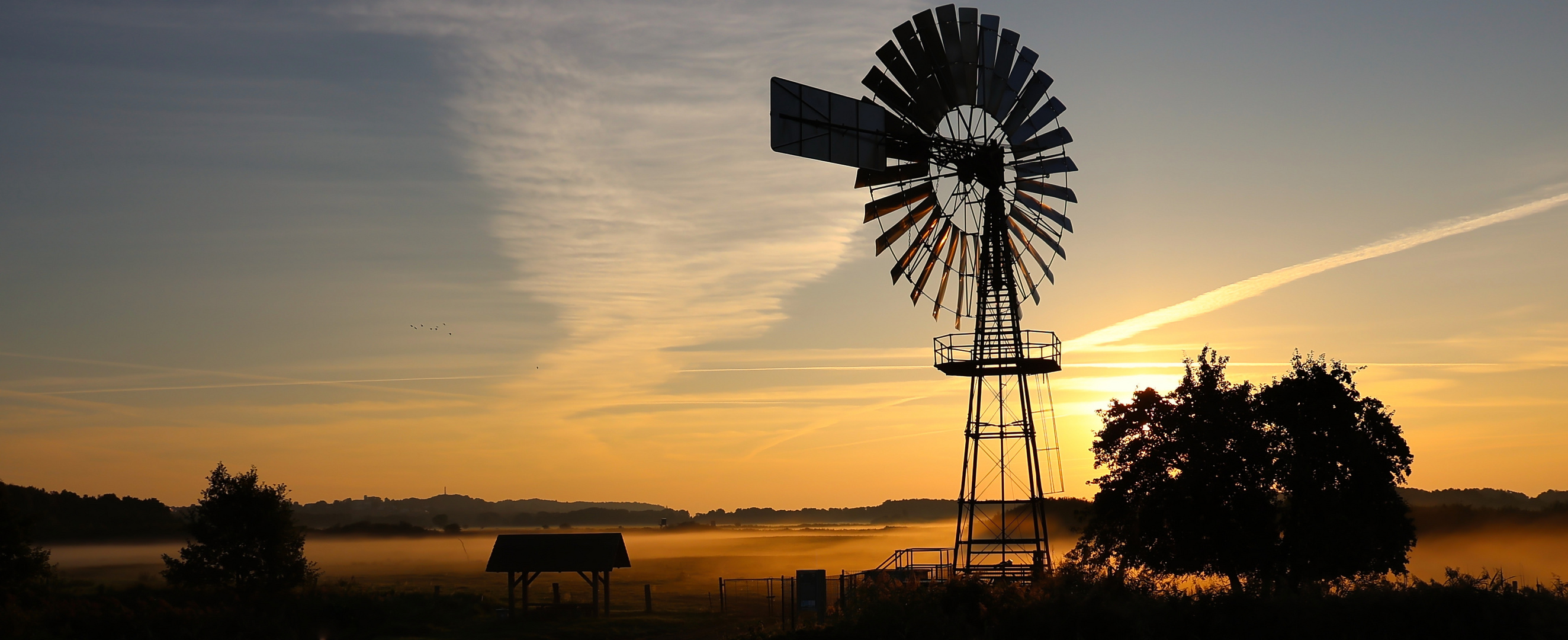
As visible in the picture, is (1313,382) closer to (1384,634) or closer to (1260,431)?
(1260,431)

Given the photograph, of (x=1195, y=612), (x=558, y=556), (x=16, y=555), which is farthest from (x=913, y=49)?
(x=16, y=555)

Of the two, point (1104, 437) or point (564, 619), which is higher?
point (1104, 437)

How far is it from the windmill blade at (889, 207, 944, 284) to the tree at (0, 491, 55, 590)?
45.2 meters

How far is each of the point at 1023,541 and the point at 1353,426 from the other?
45.1 feet

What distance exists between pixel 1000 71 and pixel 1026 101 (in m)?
1.52

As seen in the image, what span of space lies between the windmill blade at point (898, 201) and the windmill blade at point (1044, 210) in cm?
323

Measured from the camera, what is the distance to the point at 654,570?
11662 centimetres

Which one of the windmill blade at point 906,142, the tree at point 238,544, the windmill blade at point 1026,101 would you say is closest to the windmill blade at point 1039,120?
the windmill blade at point 1026,101

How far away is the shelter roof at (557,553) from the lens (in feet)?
186

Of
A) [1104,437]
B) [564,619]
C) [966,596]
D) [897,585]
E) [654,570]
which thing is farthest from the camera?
[654,570]

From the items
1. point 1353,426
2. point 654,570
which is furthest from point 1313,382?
point 654,570

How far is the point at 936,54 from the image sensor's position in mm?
35438

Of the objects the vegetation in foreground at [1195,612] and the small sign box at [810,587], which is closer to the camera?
the vegetation in foreground at [1195,612]

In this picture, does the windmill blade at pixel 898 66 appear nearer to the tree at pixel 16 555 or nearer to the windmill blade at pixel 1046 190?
the windmill blade at pixel 1046 190
